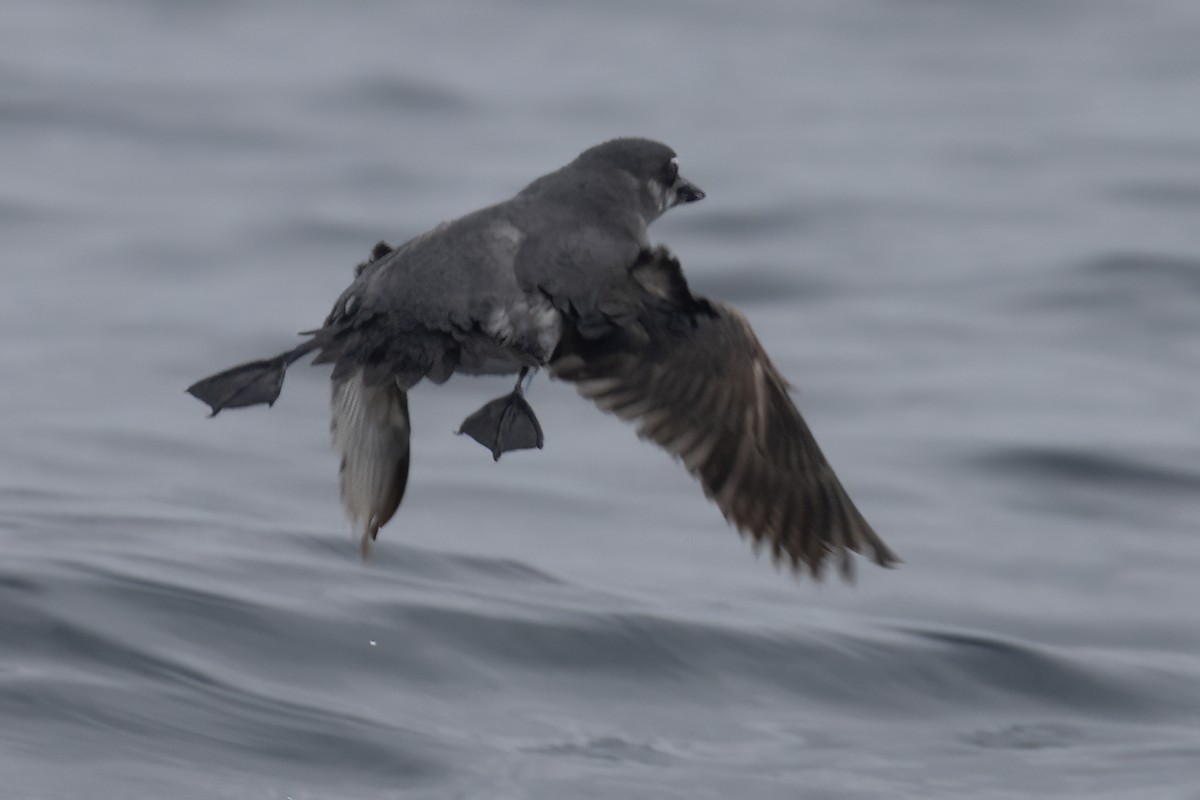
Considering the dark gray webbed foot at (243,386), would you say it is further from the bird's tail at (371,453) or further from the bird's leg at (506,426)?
the bird's leg at (506,426)

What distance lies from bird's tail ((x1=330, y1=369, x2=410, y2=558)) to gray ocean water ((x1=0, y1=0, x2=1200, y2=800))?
1.49 metres

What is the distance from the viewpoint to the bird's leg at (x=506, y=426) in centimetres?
526

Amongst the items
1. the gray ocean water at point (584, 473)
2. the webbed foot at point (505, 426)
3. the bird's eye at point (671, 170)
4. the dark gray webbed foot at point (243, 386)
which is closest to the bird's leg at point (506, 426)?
the webbed foot at point (505, 426)

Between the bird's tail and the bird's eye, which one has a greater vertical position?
the bird's eye

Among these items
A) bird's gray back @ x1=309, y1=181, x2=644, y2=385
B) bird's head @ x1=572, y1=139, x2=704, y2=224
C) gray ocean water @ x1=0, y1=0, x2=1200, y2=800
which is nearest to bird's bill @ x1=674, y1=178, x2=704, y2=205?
bird's head @ x1=572, y1=139, x2=704, y2=224

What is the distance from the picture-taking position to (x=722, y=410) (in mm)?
5230

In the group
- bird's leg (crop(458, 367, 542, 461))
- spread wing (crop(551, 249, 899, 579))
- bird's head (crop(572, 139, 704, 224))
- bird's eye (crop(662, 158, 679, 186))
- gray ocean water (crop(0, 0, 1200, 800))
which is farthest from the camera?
gray ocean water (crop(0, 0, 1200, 800))

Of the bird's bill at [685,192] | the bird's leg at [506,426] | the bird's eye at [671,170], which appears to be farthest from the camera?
the bird's bill at [685,192]

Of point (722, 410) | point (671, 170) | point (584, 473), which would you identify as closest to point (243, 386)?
point (722, 410)

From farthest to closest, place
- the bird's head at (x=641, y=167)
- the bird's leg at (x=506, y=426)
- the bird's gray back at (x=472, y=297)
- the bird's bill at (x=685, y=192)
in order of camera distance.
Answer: the bird's bill at (x=685, y=192), the bird's head at (x=641, y=167), the bird's leg at (x=506, y=426), the bird's gray back at (x=472, y=297)

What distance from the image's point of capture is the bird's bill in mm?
5746

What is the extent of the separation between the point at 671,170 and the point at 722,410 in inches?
27.8

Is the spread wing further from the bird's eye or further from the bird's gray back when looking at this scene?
the bird's eye

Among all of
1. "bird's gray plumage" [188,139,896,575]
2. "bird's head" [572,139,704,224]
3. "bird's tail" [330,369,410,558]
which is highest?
"bird's head" [572,139,704,224]
